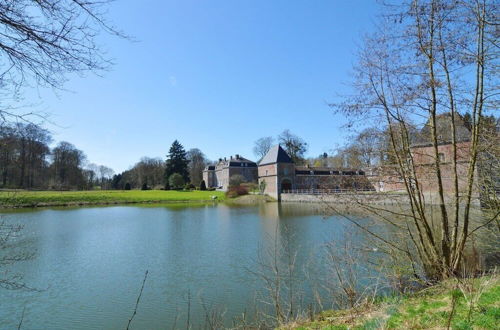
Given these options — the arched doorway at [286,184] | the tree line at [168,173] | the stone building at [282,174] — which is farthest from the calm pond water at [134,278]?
the tree line at [168,173]

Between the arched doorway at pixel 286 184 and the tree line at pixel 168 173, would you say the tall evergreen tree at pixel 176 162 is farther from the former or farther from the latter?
the arched doorway at pixel 286 184

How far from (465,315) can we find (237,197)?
36.2m

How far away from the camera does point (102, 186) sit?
2287 inches

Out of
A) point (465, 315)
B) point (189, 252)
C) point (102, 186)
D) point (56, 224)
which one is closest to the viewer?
point (465, 315)

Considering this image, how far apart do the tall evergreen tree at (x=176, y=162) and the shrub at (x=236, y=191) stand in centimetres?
1492

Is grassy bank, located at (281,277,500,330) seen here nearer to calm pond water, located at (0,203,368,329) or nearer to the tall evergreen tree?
calm pond water, located at (0,203,368,329)

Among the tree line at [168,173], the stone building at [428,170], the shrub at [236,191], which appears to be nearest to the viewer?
the stone building at [428,170]

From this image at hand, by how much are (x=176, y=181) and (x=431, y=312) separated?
4748 centimetres

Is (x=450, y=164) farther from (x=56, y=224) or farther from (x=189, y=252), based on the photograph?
(x=56, y=224)

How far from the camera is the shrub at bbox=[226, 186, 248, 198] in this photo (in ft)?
130

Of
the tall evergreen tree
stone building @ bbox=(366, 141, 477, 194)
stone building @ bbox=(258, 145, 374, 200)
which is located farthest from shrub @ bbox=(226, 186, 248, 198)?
stone building @ bbox=(366, 141, 477, 194)

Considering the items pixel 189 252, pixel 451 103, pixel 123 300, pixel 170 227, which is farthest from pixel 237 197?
pixel 451 103

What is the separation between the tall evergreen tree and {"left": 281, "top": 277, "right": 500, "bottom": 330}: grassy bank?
163 ft

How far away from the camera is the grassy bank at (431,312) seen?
9.78 feet
